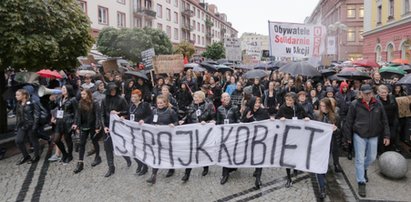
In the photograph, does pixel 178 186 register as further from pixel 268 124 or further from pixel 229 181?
pixel 268 124

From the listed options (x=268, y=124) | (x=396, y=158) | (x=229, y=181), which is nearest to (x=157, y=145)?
(x=229, y=181)

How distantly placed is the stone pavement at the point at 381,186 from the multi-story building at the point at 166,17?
67.6 feet

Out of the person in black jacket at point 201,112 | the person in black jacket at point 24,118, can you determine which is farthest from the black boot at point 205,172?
the person in black jacket at point 24,118

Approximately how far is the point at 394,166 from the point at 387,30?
29.5 m

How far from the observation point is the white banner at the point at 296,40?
11273 mm

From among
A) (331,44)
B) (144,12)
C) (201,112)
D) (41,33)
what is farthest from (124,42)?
(201,112)

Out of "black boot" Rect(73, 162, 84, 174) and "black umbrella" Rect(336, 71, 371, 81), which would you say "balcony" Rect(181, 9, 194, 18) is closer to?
"black umbrella" Rect(336, 71, 371, 81)

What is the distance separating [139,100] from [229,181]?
2.28 meters

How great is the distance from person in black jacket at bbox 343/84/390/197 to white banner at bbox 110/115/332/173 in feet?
1.58

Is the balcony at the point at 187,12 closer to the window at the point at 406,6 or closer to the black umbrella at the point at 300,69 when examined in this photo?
the window at the point at 406,6

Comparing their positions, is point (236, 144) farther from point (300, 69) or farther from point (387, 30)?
point (387, 30)

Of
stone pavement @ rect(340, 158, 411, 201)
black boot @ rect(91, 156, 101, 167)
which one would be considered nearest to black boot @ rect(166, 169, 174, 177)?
black boot @ rect(91, 156, 101, 167)

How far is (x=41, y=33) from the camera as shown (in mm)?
8156

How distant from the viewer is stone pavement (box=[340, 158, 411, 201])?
18.8ft
